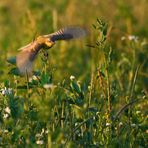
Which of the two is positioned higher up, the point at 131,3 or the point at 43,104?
the point at 131,3

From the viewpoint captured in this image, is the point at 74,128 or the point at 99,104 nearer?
the point at 74,128

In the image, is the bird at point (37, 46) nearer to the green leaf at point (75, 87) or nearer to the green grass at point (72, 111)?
the green grass at point (72, 111)

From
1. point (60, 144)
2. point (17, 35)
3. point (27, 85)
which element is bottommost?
point (60, 144)

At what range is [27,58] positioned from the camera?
422 cm

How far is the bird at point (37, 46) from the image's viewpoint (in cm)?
421

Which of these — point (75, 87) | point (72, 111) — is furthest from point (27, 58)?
point (72, 111)

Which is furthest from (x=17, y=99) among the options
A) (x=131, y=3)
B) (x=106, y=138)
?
(x=131, y=3)

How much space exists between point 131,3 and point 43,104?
5511 mm

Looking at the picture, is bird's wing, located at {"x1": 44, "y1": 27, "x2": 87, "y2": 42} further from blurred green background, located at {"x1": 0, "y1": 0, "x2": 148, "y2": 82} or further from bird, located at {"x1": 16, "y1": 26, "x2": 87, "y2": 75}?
blurred green background, located at {"x1": 0, "y1": 0, "x2": 148, "y2": 82}

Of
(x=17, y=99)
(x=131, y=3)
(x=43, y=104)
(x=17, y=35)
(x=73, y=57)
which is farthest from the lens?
(x=131, y=3)

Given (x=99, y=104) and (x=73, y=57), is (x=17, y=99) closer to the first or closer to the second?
(x=99, y=104)

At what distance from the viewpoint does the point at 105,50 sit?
4.31 metres

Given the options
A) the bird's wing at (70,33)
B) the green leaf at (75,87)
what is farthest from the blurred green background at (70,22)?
the green leaf at (75,87)

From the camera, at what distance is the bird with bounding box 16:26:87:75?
4.21 metres
